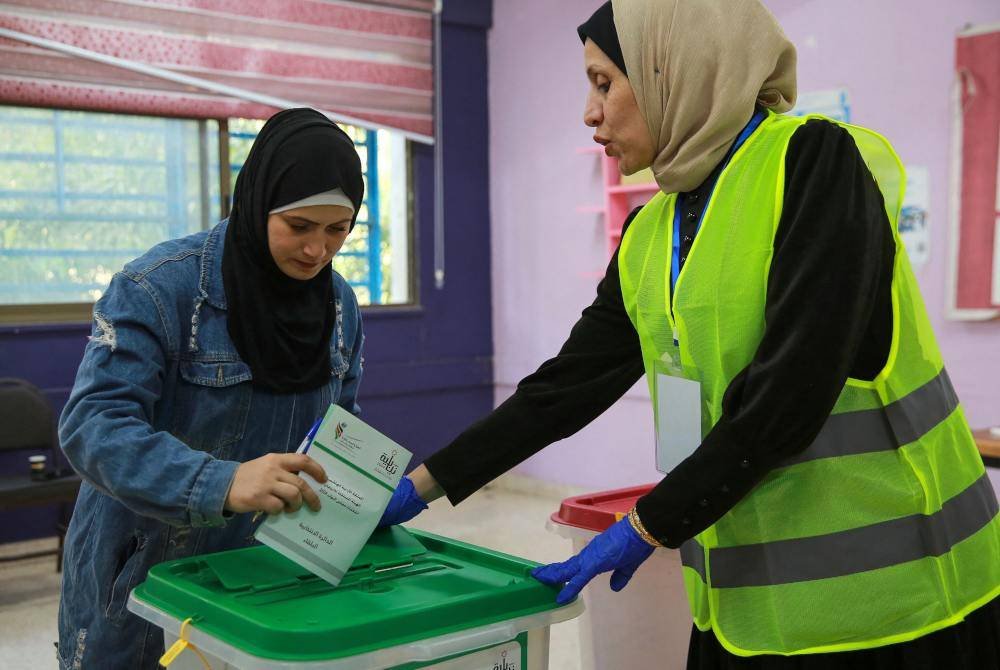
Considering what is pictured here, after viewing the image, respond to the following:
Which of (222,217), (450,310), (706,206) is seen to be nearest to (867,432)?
(706,206)

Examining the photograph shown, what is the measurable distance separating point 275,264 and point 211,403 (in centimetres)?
22

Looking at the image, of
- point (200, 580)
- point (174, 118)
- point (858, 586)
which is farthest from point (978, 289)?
point (174, 118)

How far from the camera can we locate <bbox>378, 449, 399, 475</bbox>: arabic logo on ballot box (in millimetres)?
1343

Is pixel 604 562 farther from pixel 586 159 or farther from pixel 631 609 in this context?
pixel 586 159

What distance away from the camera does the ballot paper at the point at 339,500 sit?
1265 millimetres

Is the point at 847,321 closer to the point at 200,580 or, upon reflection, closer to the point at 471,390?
the point at 200,580

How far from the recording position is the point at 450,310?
548cm

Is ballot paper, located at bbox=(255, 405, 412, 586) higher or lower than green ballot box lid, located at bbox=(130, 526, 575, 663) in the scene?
higher

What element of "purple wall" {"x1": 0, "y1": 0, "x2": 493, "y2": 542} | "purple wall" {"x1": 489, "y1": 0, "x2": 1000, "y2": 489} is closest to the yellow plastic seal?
"purple wall" {"x1": 489, "y1": 0, "x2": 1000, "y2": 489}

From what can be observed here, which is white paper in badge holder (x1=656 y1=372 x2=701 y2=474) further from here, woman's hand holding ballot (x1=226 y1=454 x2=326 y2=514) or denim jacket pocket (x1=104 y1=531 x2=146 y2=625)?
denim jacket pocket (x1=104 y1=531 x2=146 y2=625)

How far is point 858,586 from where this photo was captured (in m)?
1.17

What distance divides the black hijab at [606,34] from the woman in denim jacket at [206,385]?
0.41 m

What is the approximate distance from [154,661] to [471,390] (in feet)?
13.5

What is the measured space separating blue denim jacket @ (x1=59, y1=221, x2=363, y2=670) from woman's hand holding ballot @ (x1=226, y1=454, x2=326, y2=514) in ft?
0.08
